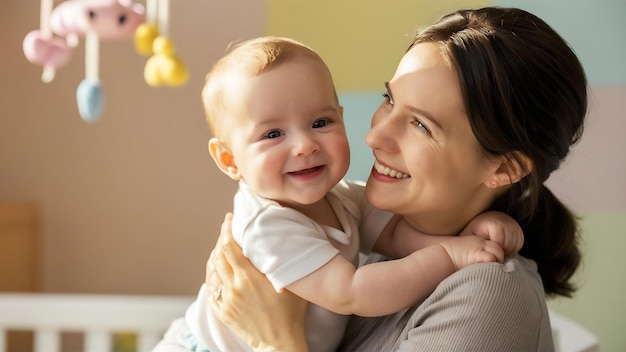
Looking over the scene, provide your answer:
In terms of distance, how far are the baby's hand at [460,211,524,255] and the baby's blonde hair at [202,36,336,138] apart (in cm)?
36

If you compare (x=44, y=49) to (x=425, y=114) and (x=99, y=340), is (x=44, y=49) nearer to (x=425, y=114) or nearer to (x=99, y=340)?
(x=99, y=340)

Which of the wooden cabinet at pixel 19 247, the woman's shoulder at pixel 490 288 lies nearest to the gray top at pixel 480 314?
the woman's shoulder at pixel 490 288

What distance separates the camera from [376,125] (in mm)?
1229

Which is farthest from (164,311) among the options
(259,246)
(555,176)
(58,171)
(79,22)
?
(555,176)

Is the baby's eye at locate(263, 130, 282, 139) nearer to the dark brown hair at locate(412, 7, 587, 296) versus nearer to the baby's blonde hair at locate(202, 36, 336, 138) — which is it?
the baby's blonde hair at locate(202, 36, 336, 138)

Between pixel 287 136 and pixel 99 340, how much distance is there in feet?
3.38

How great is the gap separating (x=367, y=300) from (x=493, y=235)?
0.24 m

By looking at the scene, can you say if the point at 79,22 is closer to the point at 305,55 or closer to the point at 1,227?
the point at 305,55

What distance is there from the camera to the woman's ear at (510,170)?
1.22 metres

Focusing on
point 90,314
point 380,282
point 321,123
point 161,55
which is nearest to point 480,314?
point 380,282

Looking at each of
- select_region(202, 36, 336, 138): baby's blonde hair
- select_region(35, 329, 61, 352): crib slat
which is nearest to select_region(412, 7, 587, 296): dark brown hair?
select_region(202, 36, 336, 138): baby's blonde hair

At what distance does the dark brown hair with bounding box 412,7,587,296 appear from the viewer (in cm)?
116

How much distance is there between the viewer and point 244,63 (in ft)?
3.93

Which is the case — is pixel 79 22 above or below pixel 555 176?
above
